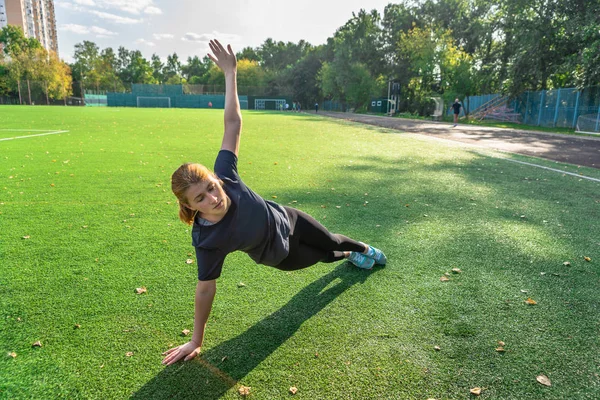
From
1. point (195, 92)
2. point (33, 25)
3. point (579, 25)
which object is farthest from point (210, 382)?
point (33, 25)

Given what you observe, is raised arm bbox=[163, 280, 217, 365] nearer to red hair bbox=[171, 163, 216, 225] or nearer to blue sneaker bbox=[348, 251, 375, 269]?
red hair bbox=[171, 163, 216, 225]

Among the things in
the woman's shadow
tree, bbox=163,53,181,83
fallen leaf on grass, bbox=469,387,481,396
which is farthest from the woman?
tree, bbox=163,53,181,83

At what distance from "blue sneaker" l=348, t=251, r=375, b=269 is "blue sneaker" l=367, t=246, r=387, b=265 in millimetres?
40

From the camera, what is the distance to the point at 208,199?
216cm

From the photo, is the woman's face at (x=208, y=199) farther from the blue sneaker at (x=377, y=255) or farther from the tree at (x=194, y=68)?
the tree at (x=194, y=68)

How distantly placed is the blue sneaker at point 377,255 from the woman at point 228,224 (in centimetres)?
66

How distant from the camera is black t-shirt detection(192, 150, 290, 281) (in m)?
2.25

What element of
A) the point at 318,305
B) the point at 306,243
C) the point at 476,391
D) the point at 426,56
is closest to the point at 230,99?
the point at 306,243

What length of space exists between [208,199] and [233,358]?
1.02m

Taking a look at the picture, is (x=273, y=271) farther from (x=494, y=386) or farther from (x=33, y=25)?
(x=33, y=25)

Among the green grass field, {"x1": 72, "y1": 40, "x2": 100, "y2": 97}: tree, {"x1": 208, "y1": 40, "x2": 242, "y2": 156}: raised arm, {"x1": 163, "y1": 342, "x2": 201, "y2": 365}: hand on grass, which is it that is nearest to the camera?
the green grass field

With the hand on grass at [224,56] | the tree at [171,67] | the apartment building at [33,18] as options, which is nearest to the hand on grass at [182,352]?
the hand on grass at [224,56]

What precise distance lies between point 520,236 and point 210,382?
3.90 m

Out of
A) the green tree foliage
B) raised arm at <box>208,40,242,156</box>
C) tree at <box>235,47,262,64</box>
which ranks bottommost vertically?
raised arm at <box>208,40,242,156</box>
